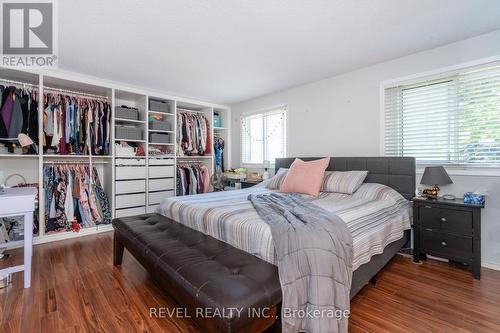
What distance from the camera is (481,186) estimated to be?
2225mm

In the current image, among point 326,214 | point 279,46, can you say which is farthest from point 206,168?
point 326,214

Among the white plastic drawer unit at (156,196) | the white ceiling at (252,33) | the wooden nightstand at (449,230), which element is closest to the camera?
the white ceiling at (252,33)

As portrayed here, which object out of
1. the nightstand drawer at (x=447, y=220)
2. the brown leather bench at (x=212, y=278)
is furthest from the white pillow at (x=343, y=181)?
the brown leather bench at (x=212, y=278)

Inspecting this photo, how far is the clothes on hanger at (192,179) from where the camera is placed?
415cm

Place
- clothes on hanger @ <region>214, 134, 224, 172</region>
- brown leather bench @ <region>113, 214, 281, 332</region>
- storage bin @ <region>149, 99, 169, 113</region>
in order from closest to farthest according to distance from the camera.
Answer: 1. brown leather bench @ <region>113, 214, 281, 332</region>
2. storage bin @ <region>149, 99, 169, 113</region>
3. clothes on hanger @ <region>214, 134, 224, 172</region>

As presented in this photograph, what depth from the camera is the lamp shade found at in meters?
2.18

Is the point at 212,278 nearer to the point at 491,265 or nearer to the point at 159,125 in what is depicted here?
the point at 491,265

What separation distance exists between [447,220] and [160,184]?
3.76 m

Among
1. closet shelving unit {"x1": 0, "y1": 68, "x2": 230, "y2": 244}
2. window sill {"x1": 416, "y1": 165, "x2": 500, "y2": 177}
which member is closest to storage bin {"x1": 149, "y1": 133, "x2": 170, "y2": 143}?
closet shelving unit {"x1": 0, "y1": 68, "x2": 230, "y2": 244}

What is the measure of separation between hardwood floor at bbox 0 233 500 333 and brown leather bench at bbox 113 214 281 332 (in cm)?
31

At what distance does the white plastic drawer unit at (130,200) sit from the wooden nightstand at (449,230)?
11.9ft

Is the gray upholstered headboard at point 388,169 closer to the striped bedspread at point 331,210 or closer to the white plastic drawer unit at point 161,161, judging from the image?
the striped bedspread at point 331,210

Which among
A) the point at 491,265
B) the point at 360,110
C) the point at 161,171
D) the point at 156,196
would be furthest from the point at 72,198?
the point at 491,265

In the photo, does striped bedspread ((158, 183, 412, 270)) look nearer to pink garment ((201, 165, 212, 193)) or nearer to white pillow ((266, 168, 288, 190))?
white pillow ((266, 168, 288, 190))
